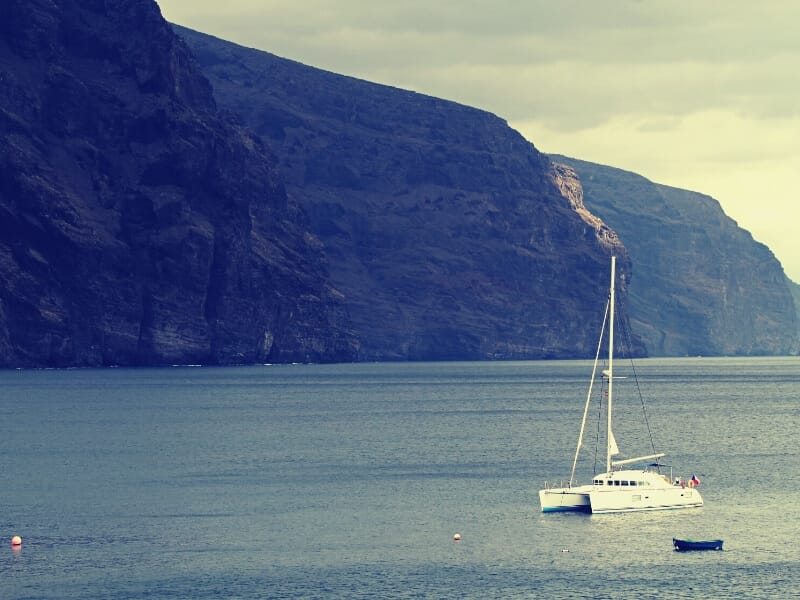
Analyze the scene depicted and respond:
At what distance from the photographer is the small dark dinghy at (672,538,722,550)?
89.8 m

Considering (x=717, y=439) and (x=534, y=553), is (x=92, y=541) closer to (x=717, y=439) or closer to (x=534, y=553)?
(x=534, y=553)

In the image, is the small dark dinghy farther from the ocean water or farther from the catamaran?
the catamaran

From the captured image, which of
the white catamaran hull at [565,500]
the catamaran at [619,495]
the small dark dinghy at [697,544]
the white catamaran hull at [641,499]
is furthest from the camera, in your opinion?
the white catamaran hull at [565,500]

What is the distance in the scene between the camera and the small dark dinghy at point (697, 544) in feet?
294

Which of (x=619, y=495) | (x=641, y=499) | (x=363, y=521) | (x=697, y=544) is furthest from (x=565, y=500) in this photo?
(x=697, y=544)

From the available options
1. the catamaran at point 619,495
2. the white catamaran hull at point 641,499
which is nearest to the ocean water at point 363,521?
the white catamaran hull at point 641,499

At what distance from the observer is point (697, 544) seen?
8975 cm

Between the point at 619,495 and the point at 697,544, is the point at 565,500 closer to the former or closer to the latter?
the point at 619,495

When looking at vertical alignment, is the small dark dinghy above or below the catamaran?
below

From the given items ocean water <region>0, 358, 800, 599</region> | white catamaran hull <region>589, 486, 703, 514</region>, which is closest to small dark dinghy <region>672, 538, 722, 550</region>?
ocean water <region>0, 358, 800, 599</region>

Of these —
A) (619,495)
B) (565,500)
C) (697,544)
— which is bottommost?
(697,544)

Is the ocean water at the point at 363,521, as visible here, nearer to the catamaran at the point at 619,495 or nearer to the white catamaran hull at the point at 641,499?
the white catamaran hull at the point at 641,499

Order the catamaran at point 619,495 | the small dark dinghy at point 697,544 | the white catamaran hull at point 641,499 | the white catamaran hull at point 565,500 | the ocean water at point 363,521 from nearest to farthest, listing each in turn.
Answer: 1. the ocean water at point 363,521
2. the small dark dinghy at point 697,544
3. the white catamaran hull at point 641,499
4. the catamaran at point 619,495
5. the white catamaran hull at point 565,500

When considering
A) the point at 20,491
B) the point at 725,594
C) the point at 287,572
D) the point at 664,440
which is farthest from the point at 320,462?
the point at 725,594
